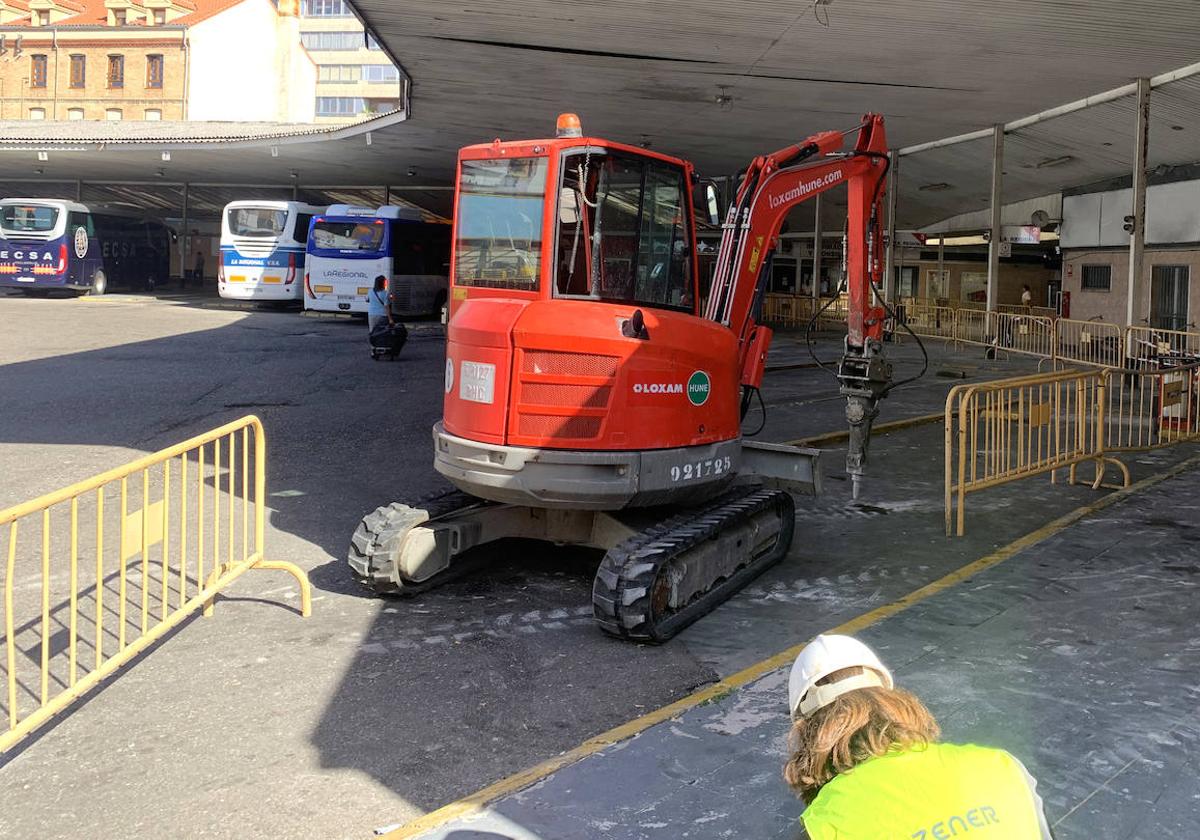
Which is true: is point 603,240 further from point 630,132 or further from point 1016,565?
point 630,132

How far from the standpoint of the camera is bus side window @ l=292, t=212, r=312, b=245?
117ft

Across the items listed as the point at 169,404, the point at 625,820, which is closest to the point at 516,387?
the point at 625,820

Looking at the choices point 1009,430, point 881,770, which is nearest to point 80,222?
point 1009,430

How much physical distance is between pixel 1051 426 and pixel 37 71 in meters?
84.0

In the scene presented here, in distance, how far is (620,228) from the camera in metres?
8.02

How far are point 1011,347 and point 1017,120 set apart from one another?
525 cm

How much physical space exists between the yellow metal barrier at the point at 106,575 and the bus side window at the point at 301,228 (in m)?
25.9

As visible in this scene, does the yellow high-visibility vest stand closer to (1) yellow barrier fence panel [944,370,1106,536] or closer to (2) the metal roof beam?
(1) yellow barrier fence panel [944,370,1106,536]

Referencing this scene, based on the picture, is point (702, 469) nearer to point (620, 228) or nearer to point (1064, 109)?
point (620, 228)

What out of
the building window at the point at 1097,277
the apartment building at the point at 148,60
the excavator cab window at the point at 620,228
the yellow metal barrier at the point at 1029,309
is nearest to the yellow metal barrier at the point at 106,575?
the excavator cab window at the point at 620,228

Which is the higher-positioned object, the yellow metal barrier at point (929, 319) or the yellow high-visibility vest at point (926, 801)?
the yellow metal barrier at point (929, 319)

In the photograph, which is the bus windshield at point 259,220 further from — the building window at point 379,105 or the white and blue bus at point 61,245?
the building window at point 379,105

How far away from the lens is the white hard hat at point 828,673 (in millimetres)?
2807

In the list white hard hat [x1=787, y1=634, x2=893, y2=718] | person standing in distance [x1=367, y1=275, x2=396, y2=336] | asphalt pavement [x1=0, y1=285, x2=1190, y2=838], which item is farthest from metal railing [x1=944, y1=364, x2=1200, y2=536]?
person standing in distance [x1=367, y1=275, x2=396, y2=336]
